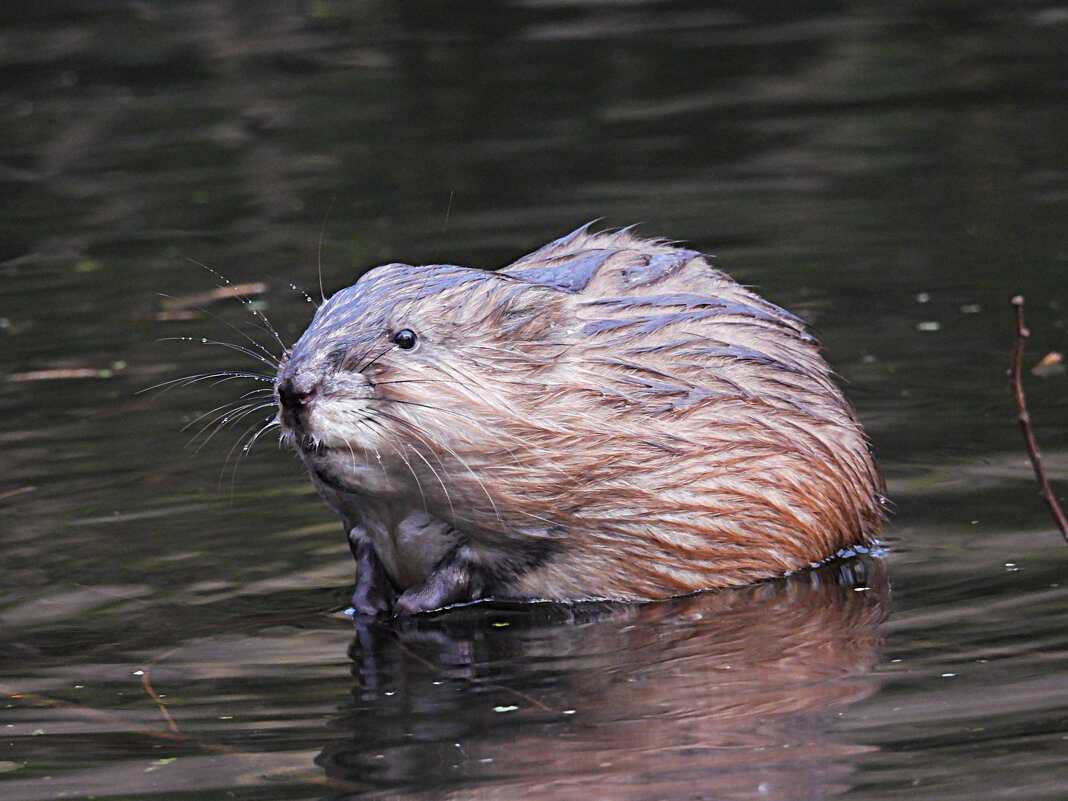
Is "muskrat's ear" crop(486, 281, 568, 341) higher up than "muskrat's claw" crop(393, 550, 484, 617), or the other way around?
"muskrat's ear" crop(486, 281, 568, 341)

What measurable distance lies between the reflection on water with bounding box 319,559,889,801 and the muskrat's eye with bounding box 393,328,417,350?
766 mm

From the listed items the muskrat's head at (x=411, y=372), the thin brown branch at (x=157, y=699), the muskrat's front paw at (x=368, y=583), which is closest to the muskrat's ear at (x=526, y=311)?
the muskrat's head at (x=411, y=372)

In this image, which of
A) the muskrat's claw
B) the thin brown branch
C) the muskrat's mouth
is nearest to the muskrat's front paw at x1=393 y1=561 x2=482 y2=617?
the muskrat's claw

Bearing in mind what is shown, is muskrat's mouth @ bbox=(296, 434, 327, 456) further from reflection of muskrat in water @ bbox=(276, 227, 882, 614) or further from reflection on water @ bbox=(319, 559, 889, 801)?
reflection on water @ bbox=(319, 559, 889, 801)

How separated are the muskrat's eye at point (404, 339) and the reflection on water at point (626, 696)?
30.2 inches

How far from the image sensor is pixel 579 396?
476 centimetres

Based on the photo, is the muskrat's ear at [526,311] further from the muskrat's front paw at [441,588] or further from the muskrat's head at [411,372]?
the muskrat's front paw at [441,588]

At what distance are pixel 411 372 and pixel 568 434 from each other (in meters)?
0.44

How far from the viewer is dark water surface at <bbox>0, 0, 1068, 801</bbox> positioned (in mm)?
3949

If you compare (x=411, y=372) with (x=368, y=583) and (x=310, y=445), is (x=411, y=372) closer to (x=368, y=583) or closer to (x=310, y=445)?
(x=310, y=445)

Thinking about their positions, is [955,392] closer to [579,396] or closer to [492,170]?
[579,396]

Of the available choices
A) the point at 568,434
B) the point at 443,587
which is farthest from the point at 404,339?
the point at 443,587

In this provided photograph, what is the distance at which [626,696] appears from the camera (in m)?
4.21

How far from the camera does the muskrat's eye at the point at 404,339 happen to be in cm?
460
